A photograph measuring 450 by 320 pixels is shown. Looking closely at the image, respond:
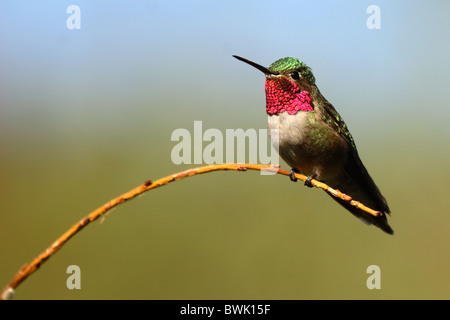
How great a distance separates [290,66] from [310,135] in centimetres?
58

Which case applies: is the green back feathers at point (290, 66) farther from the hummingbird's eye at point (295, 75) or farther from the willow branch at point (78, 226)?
the willow branch at point (78, 226)

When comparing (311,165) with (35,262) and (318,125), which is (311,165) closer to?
(318,125)

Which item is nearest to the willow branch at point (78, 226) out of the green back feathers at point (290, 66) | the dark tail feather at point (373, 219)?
the dark tail feather at point (373, 219)

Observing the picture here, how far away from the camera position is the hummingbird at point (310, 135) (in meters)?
3.44

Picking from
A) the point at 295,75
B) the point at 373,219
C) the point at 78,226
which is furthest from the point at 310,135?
the point at 78,226

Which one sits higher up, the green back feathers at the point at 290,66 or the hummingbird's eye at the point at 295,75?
the green back feathers at the point at 290,66

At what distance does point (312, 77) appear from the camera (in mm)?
3744

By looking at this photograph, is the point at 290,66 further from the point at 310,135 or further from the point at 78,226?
the point at 78,226

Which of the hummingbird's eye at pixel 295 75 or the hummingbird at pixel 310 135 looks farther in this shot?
the hummingbird's eye at pixel 295 75

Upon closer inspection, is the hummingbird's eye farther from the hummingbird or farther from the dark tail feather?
the dark tail feather

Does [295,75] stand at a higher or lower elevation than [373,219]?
higher

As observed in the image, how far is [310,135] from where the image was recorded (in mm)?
3473

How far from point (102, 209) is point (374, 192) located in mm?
2759

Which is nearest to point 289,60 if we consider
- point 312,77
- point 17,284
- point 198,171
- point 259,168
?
point 312,77
